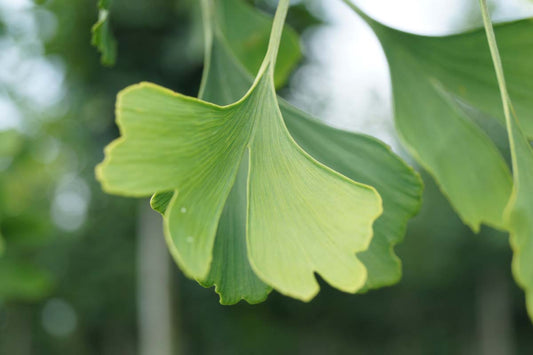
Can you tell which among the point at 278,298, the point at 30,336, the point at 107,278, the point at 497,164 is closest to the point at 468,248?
the point at 278,298

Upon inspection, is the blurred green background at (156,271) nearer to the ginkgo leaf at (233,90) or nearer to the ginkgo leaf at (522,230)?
the ginkgo leaf at (233,90)

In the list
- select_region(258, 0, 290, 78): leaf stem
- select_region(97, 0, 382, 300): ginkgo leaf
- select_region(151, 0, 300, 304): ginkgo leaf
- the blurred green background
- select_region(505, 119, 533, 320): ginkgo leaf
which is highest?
select_region(258, 0, 290, 78): leaf stem

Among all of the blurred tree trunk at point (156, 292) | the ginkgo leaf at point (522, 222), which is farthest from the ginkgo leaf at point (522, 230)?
the blurred tree trunk at point (156, 292)

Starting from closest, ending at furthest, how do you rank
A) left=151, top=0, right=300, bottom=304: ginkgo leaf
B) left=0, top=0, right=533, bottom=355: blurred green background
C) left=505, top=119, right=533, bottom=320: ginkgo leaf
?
left=505, top=119, right=533, bottom=320: ginkgo leaf
left=151, top=0, right=300, bottom=304: ginkgo leaf
left=0, top=0, right=533, bottom=355: blurred green background

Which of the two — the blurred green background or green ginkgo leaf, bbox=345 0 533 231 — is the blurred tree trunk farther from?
green ginkgo leaf, bbox=345 0 533 231

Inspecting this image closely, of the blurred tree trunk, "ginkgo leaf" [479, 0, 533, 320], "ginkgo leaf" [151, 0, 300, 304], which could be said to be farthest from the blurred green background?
"ginkgo leaf" [479, 0, 533, 320]

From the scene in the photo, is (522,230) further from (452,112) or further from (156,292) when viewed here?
(156,292)

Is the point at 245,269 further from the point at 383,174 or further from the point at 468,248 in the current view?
the point at 468,248
